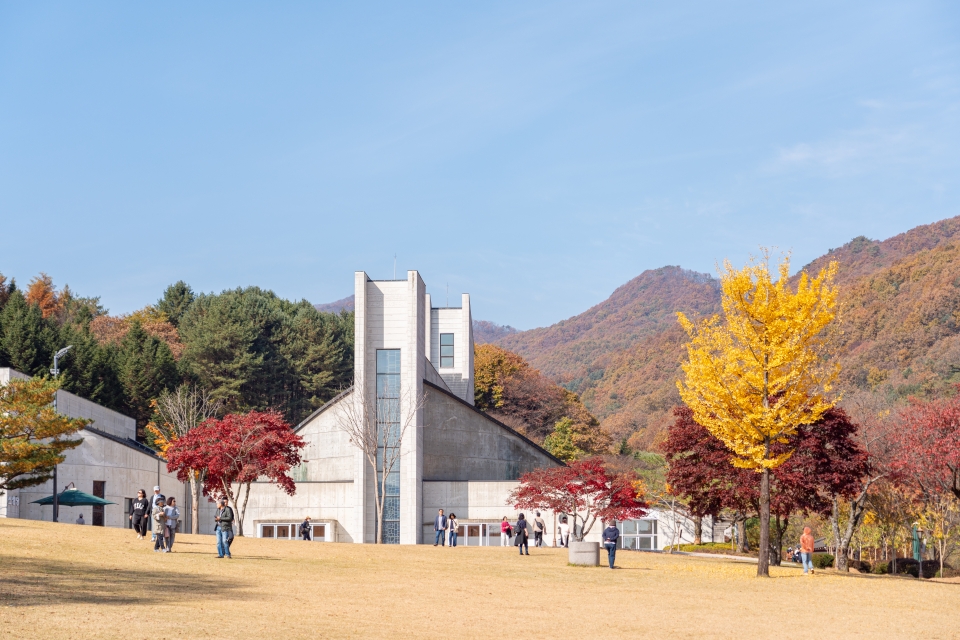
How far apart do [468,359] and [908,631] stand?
6417 cm

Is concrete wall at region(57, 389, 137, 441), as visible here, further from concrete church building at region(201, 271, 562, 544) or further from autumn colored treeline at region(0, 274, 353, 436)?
concrete church building at region(201, 271, 562, 544)

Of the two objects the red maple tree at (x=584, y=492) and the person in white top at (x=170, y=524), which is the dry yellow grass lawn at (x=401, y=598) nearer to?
the person in white top at (x=170, y=524)

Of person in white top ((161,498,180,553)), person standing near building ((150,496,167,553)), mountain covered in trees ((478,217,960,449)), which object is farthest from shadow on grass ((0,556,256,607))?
mountain covered in trees ((478,217,960,449))

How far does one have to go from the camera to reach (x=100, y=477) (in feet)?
177

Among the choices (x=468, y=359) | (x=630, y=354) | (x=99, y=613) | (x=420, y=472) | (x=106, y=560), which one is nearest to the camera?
(x=99, y=613)

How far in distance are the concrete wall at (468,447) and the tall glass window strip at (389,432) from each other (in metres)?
2.70

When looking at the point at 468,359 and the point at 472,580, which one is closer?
the point at 472,580

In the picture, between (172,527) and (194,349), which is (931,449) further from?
(194,349)

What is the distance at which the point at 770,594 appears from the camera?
2509 centimetres

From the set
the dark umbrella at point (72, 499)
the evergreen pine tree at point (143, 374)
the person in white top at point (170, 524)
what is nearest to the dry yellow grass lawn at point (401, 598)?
the person in white top at point (170, 524)

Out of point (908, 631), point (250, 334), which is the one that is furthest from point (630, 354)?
point (908, 631)

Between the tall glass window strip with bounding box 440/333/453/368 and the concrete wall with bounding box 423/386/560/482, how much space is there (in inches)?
774

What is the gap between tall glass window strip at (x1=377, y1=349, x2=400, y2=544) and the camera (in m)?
54.0

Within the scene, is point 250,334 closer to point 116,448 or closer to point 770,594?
point 116,448
